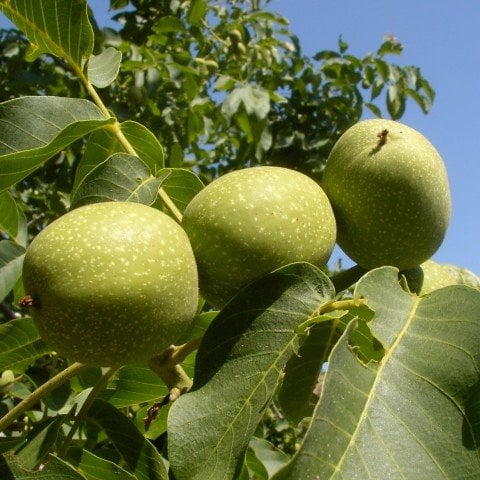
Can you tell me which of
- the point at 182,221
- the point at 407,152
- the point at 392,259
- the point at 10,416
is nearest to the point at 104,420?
the point at 10,416

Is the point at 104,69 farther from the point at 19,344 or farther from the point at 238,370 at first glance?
the point at 238,370

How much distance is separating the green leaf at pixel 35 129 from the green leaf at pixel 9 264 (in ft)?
1.76

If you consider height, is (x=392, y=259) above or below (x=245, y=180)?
below

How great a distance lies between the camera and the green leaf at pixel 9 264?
6.17ft

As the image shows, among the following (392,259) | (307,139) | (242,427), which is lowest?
(307,139)

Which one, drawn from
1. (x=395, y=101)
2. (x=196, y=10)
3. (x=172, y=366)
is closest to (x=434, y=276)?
(x=172, y=366)

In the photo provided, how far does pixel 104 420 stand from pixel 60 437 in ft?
0.38

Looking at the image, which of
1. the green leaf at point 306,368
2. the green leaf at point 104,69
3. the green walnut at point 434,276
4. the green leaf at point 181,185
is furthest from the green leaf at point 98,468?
the green leaf at point 104,69

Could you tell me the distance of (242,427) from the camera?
105 cm

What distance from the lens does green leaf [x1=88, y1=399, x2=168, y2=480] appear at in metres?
1.42

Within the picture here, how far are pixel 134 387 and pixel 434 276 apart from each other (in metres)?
0.89

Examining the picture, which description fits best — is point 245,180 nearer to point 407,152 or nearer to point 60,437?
point 407,152

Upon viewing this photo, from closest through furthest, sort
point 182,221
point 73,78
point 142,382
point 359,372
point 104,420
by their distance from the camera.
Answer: point 359,372 → point 182,221 → point 104,420 → point 142,382 → point 73,78

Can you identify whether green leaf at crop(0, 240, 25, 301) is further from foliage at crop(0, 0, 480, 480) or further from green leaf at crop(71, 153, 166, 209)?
green leaf at crop(71, 153, 166, 209)
